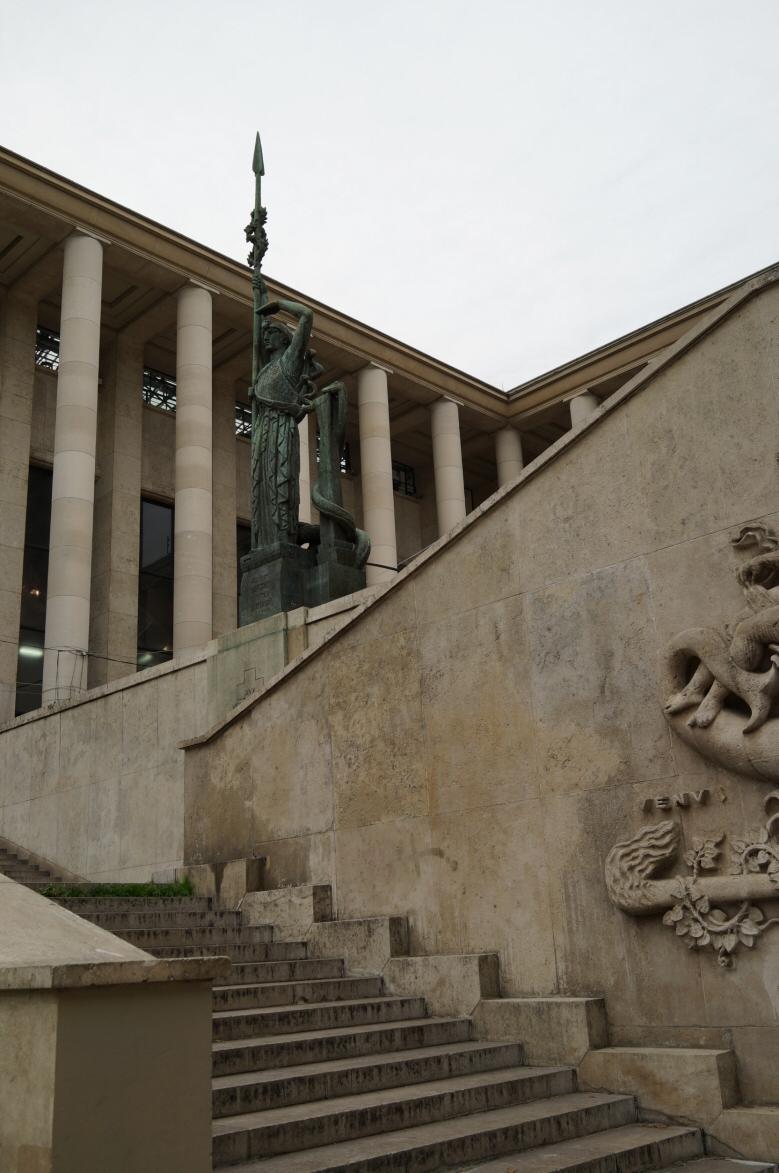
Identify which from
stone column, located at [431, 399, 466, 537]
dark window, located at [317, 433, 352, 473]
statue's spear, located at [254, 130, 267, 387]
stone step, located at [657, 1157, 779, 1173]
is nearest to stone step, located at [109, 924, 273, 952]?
stone step, located at [657, 1157, 779, 1173]

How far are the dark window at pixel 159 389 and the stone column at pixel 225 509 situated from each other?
1408 mm

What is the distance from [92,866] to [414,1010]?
8.58m

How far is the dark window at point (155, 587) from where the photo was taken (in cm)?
3003

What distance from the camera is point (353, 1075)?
6496 mm

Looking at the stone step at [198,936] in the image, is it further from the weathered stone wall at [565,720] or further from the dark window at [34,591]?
the dark window at [34,591]

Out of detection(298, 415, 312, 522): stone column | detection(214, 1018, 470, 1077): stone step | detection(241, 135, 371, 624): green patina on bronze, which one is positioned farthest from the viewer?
detection(298, 415, 312, 522): stone column

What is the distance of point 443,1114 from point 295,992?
193 centimetres

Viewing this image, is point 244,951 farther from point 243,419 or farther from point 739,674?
point 243,419

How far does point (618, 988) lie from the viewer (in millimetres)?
7672

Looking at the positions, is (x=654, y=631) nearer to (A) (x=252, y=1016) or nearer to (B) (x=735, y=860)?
(B) (x=735, y=860)

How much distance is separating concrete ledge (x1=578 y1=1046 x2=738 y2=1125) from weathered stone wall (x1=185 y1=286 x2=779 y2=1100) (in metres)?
0.26

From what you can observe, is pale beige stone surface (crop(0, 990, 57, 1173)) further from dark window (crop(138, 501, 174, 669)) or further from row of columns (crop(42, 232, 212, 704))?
dark window (crop(138, 501, 174, 669))

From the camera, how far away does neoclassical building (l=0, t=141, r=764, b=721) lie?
2569 centimetres

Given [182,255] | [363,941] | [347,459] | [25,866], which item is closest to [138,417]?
[182,255]
